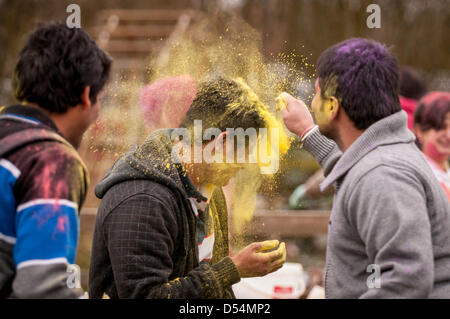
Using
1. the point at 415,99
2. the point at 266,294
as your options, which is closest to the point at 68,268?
the point at 266,294

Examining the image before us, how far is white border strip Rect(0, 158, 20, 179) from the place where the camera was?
3.49 ft

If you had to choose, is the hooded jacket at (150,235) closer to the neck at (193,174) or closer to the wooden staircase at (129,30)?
the neck at (193,174)

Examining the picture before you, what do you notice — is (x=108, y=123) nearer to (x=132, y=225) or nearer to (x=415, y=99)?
(x=132, y=225)

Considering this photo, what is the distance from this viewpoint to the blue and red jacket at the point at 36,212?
1036 mm

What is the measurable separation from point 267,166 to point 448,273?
0.56 metres

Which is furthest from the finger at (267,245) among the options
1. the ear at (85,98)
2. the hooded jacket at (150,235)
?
the ear at (85,98)

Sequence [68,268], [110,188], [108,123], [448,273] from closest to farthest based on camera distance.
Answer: [68,268] → [448,273] → [110,188] → [108,123]

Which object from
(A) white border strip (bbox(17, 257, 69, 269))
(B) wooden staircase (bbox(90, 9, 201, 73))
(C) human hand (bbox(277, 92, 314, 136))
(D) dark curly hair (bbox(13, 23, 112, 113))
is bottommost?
(A) white border strip (bbox(17, 257, 69, 269))

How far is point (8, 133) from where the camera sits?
3.65 feet

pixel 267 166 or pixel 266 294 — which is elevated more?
pixel 267 166

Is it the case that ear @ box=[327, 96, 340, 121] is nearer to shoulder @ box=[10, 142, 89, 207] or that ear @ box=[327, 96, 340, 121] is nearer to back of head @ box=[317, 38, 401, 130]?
back of head @ box=[317, 38, 401, 130]

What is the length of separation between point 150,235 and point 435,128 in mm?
1818
